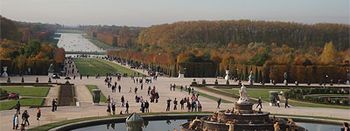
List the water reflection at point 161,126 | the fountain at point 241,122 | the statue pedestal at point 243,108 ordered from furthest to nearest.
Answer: the water reflection at point 161,126 → the statue pedestal at point 243,108 → the fountain at point 241,122

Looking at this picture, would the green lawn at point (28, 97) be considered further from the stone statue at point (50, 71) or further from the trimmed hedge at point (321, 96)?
the stone statue at point (50, 71)

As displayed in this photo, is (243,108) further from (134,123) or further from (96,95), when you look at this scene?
(96,95)

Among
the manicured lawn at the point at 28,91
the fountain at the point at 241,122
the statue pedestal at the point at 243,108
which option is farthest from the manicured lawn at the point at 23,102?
the statue pedestal at the point at 243,108

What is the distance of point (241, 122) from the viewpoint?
30984 mm

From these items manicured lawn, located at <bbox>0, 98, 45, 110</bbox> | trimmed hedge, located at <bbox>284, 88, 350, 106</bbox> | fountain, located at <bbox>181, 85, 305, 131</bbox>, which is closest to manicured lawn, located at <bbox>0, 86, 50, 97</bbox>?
manicured lawn, located at <bbox>0, 98, 45, 110</bbox>

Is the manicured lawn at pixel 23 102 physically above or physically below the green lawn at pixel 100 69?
above

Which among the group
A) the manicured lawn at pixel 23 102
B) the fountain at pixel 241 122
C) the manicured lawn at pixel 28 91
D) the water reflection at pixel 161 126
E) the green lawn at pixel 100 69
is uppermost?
the fountain at pixel 241 122

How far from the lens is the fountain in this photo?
100ft

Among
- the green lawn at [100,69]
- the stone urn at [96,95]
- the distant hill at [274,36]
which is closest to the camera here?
the stone urn at [96,95]

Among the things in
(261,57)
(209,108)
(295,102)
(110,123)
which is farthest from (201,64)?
(110,123)

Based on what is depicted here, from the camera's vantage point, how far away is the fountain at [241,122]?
100 feet

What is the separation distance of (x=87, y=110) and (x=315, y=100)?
21687 millimetres

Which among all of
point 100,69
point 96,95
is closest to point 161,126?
point 96,95

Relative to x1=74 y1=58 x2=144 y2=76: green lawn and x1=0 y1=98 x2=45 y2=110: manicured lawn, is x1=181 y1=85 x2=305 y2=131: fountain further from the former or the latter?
x1=74 y1=58 x2=144 y2=76: green lawn
